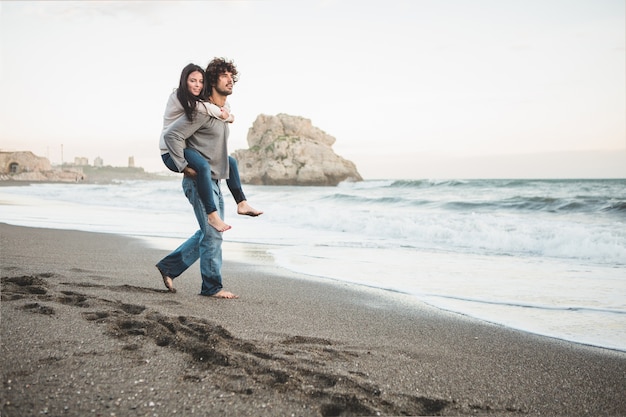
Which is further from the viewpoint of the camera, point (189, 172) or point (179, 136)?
point (189, 172)

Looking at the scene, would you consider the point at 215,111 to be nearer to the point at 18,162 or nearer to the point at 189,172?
the point at 189,172

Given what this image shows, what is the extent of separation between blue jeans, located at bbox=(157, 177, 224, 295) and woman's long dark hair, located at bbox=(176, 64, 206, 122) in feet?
2.00

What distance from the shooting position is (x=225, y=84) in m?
3.78

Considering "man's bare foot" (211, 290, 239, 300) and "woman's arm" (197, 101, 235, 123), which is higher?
"woman's arm" (197, 101, 235, 123)

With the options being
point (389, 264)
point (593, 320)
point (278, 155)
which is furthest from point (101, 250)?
point (278, 155)

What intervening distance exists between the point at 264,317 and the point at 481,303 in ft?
7.20

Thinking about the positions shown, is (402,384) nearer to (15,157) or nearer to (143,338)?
(143,338)

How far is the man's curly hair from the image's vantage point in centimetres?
373

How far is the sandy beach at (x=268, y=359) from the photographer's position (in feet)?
5.95

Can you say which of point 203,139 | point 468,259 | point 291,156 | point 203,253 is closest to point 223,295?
point 203,253

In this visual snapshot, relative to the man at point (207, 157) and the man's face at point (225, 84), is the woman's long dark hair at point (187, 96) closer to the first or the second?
the man at point (207, 157)

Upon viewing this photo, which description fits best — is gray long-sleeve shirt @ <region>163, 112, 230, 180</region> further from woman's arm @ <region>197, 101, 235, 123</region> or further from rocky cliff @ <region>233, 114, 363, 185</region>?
rocky cliff @ <region>233, 114, 363, 185</region>

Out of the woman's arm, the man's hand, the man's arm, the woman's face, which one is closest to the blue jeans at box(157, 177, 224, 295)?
the man's hand

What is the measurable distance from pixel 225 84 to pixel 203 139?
1.64ft
